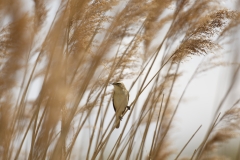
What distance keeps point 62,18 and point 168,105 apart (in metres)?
1.45

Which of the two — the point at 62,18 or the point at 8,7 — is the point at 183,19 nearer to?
the point at 62,18

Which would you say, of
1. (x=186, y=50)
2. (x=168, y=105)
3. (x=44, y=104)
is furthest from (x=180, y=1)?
(x=44, y=104)

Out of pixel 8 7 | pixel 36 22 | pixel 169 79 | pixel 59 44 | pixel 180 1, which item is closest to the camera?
pixel 8 7

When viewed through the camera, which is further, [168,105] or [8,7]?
[168,105]

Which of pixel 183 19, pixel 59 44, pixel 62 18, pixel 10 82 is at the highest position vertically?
pixel 183 19

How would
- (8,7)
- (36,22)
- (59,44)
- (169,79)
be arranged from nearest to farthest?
(8,7) → (59,44) → (36,22) → (169,79)

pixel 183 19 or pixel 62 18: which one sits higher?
pixel 183 19

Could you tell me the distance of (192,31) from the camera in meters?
2.81

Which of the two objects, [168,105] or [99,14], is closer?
[99,14]

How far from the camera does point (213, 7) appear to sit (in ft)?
9.32

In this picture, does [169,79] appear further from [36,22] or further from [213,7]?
[36,22]

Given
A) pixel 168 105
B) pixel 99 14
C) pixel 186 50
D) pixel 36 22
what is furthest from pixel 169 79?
pixel 36 22

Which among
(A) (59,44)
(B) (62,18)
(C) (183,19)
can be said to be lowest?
(A) (59,44)

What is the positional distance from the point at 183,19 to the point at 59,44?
3.41 ft
